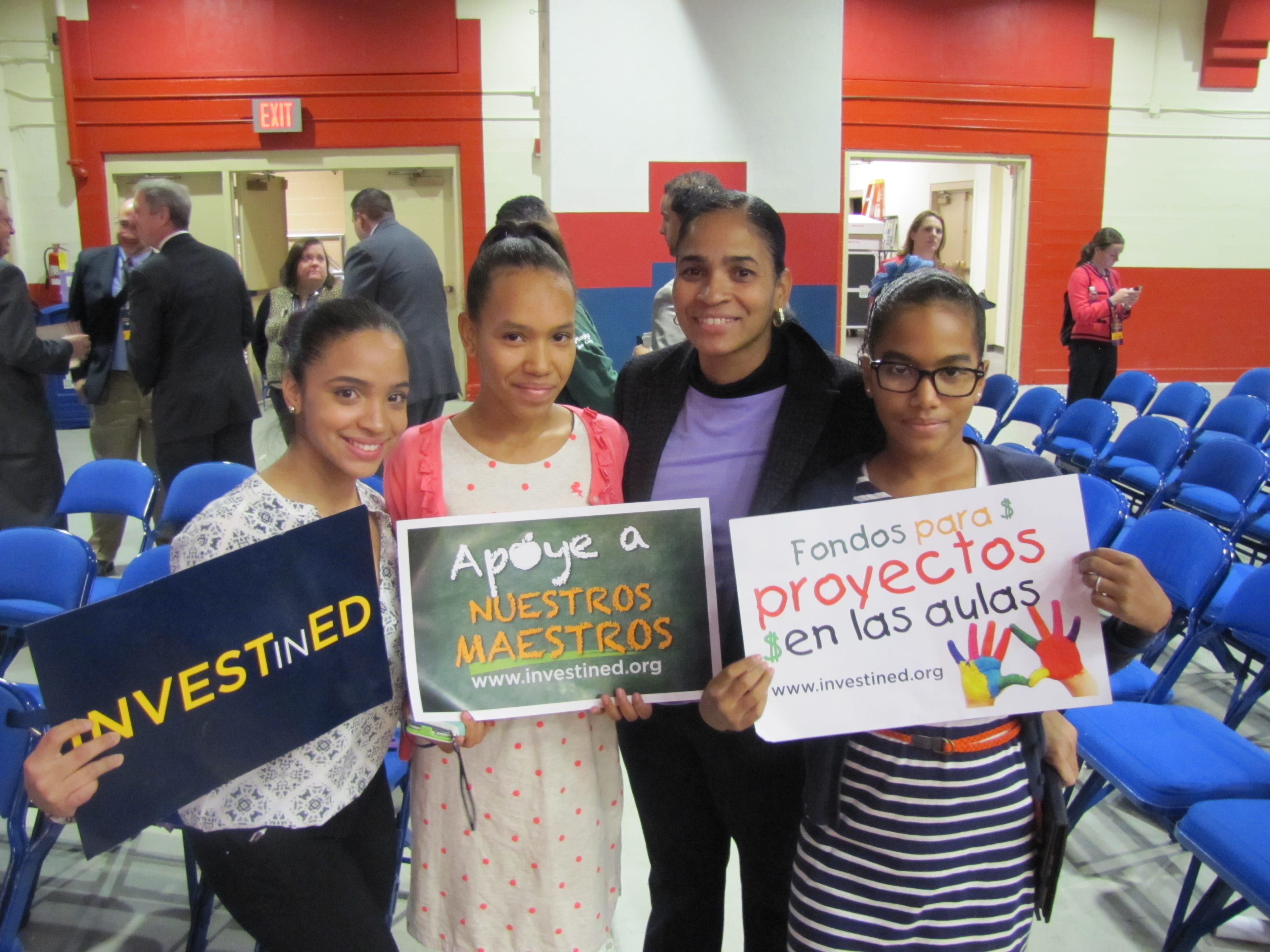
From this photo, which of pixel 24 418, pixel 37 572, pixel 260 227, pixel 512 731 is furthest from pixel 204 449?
pixel 260 227

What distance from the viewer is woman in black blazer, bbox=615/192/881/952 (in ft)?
4.76

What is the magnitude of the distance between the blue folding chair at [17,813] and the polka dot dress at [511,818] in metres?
0.77

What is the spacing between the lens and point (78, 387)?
15.3 feet

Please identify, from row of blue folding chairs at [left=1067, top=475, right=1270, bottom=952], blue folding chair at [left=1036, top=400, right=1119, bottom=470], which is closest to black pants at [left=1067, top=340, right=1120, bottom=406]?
blue folding chair at [left=1036, top=400, right=1119, bottom=470]

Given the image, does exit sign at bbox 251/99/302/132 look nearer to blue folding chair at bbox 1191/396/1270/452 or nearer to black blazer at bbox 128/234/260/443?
black blazer at bbox 128/234/260/443

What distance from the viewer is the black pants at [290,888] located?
120 centimetres

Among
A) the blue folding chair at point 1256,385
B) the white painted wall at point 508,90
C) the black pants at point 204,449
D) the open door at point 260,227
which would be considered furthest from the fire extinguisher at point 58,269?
the blue folding chair at point 1256,385

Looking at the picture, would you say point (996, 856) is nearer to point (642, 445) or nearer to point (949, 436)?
point (949, 436)

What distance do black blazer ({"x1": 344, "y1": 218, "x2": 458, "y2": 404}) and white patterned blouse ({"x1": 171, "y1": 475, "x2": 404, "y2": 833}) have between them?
10.1 feet

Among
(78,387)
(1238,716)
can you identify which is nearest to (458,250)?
(78,387)

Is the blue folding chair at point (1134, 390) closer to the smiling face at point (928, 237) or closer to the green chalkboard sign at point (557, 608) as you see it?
the smiling face at point (928, 237)

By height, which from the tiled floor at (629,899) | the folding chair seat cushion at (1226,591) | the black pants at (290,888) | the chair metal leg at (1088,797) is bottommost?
the tiled floor at (629,899)

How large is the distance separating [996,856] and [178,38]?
32.0 ft

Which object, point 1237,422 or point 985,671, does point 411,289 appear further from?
point 1237,422
